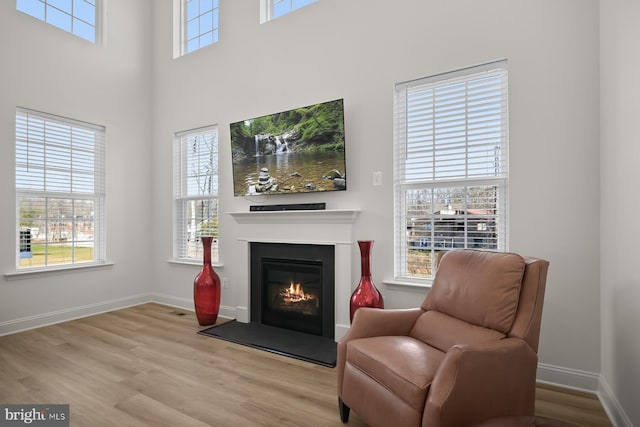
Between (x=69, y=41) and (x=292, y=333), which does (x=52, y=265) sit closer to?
(x=69, y=41)

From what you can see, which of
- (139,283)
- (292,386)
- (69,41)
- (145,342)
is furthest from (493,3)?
(139,283)

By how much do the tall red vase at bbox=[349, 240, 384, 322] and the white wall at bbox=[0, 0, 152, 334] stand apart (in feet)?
10.7

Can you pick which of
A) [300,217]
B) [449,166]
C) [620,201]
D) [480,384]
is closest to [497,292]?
[480,384]

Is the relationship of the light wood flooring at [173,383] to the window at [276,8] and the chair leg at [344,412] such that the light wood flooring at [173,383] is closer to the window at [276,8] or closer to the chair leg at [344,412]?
the chair leg at [344,412]

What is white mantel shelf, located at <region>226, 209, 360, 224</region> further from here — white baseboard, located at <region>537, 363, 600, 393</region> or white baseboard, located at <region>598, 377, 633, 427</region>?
white baseboard, located at <region>598, 377, 633, 427</region>

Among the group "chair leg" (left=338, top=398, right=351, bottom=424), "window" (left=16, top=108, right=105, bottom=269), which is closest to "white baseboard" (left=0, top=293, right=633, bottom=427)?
"window" (left=16, top=108, right=105, bottom=269)

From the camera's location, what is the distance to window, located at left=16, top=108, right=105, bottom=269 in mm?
3760

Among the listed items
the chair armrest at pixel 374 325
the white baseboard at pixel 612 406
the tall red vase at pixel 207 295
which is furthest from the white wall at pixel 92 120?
the white baseboard at pixel 612 406

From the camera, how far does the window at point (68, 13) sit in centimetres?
389

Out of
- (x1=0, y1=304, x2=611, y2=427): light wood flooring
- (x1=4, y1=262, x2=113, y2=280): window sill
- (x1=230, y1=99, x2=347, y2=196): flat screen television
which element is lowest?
(x1=0, y1=304, x2=611, y2=427): light wood flooring

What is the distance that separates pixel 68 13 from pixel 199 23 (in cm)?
147

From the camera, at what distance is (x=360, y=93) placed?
10.8ft

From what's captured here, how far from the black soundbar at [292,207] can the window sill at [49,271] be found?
2128 millimetres

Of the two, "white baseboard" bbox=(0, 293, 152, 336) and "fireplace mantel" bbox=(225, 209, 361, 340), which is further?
"white baseboard" bbox=(0, 293, 152, 336)
